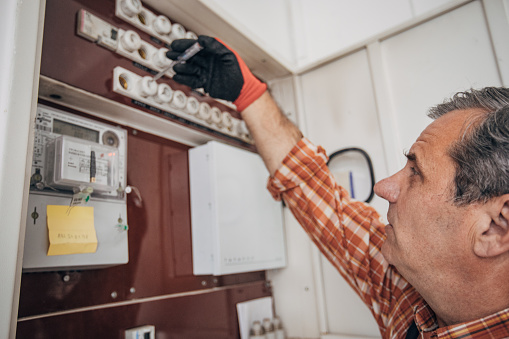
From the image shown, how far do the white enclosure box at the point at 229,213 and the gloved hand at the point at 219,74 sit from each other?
20 centimetres

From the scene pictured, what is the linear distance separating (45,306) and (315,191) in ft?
2.42

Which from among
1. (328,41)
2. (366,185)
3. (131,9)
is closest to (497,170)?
(366,185)

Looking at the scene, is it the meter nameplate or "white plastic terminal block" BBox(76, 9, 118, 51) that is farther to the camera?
"white plastic terminal block" BBox(76, 9, 118, 51)

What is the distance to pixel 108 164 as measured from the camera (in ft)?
2.90

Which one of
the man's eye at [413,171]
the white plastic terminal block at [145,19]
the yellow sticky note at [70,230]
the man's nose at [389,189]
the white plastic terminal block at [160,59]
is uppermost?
the white plastic terminal block at [145,19]

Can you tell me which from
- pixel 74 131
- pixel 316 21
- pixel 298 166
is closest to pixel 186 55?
pixel 74 131

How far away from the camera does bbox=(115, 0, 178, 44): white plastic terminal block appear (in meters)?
0.99

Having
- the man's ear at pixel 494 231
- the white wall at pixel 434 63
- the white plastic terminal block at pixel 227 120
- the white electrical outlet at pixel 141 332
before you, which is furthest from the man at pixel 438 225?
the white electrical outlet at pixel 141 332

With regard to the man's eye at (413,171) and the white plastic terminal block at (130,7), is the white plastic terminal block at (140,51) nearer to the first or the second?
the white plastic terminal block at (130,7)

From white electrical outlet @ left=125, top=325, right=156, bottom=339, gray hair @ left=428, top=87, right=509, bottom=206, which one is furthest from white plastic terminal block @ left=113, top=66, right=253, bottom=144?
gray hair @ left=428, top=87, right=509, bottom=206

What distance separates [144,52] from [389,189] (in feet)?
2.48

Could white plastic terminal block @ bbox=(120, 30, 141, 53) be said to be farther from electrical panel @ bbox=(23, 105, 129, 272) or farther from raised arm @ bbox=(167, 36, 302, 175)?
electrical panel @ bbox=(23, 105, 129, 272)

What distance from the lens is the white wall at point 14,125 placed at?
1.78 feet

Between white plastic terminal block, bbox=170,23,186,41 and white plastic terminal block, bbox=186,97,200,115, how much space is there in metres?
0.19
